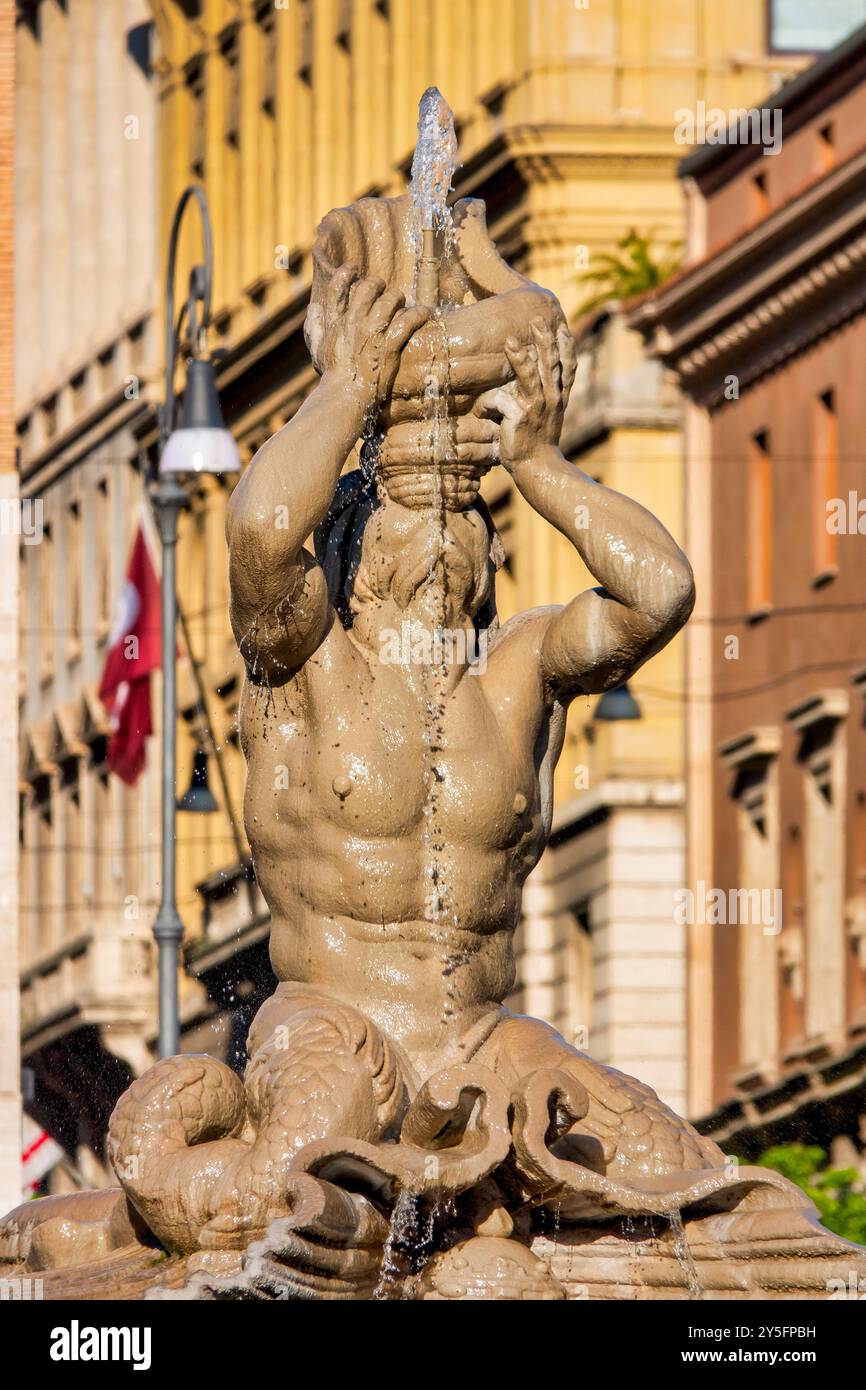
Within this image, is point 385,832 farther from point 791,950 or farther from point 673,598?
point 791,950

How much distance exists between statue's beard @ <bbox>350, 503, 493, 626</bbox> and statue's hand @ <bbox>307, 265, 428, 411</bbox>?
1.10 feet

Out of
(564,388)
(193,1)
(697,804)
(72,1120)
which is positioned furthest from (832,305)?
(564,388)

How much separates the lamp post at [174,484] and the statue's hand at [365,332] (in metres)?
16.9

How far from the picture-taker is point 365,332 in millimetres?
14023

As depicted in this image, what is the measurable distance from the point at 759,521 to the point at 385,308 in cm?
3799

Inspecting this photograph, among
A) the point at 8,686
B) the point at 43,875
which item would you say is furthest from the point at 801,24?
the point at 43,875

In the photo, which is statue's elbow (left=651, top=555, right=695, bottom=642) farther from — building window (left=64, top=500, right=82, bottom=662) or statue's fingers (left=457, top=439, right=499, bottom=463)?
building window (left=64, top=500, right=82, bottom=662)

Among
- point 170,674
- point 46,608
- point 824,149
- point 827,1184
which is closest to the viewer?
point 170,674

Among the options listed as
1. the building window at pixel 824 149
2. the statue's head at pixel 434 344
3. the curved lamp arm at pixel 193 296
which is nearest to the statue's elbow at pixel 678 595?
the statue's head at pixel 434 344

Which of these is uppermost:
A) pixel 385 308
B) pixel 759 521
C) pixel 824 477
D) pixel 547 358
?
pixel 824 477

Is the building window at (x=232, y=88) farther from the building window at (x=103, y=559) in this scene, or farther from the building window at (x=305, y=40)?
the building window at (x=103, y=559)

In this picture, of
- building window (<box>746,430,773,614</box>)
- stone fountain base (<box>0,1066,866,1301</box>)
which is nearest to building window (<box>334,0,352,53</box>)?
building window (<box>746,430,773,614</box>)

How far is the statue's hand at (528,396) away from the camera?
14156 mm
